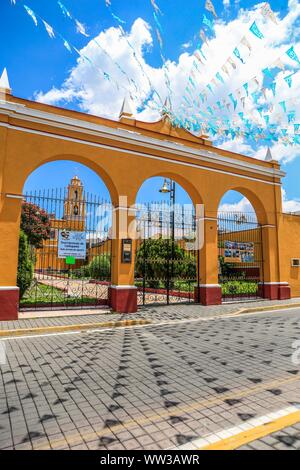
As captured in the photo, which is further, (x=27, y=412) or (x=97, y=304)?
(x=97, y=304)

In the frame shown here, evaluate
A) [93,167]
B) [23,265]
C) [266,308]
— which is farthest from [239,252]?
[23,265]

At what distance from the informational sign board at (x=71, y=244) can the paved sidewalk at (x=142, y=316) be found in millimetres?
1808

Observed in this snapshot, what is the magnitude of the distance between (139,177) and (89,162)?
1.78 metres

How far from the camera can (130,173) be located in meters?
11.2

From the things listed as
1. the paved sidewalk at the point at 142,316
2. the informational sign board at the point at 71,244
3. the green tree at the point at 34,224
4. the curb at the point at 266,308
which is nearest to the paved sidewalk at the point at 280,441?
the paved sidewalk at the point at 142,316

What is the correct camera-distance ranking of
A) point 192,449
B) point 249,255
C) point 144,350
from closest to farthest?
point 192,449 → point 144,350 → point 249,255

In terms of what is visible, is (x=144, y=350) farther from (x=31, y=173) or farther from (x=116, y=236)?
(x=31, y=173)

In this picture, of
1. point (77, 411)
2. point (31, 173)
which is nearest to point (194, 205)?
point (31, 173)

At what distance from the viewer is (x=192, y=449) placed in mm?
2793

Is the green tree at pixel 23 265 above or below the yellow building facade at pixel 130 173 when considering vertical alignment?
below

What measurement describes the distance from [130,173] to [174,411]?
864 cm

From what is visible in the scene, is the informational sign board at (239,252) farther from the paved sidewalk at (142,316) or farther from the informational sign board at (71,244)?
the informational sign board at (71,244)

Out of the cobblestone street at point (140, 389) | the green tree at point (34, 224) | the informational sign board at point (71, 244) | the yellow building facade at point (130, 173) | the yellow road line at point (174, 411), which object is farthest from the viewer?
the green tree at point (34, 224)

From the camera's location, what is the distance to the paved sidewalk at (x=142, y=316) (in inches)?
334
